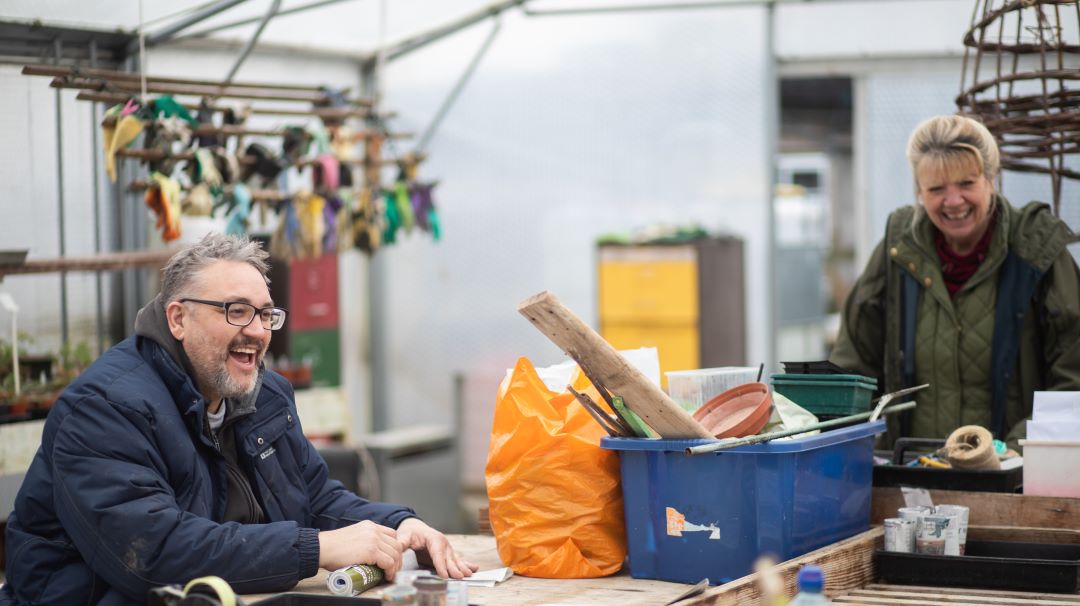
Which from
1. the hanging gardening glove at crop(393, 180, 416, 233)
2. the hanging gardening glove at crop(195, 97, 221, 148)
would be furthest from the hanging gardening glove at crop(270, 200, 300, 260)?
the hanging gardening glove at crop(393, 180, 416, 233)

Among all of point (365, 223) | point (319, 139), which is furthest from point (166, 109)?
point (365, 223)

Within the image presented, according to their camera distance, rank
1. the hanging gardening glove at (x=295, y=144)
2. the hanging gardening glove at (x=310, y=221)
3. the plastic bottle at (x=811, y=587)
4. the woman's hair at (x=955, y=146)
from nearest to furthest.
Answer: the plastic bottle at (x=811, y=587)
the woman's hair at (x=955, y=146)
the hanging gardening glove at (x=295, y=144)
the hanging gardening glove at (x=310, y=221)

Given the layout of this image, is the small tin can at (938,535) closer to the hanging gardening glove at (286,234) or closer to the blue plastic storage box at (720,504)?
the blue plastic storage box at (720,504)

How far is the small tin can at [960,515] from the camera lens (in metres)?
2.54

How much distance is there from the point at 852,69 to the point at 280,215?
9.84ft

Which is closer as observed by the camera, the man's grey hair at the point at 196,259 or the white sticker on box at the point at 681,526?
the white sticker on box at the point at 681,526

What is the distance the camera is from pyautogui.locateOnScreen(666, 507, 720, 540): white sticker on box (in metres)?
2.36

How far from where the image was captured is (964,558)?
2457 mm

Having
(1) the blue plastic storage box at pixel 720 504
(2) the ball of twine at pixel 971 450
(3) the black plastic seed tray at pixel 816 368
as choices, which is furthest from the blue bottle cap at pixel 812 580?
(2) the ball of twine at pixel 971 450

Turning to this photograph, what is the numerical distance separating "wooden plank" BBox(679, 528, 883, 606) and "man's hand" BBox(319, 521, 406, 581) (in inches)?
24.4

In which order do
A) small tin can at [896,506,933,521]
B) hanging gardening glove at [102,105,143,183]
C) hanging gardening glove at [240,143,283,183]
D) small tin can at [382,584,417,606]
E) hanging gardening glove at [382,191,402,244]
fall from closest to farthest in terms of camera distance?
small tin can at [382,584,417,606]
small tin can at [896,506,933,521]
hanging gardening glove at [102,105,143,183]
hanging gardening glove at [240,143,283,183]
hanging gardening glove at [382,191,402,244]

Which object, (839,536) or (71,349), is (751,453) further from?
(71,349)

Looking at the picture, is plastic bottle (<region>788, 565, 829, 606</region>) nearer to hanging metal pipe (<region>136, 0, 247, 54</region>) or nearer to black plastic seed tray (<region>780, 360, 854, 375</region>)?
black plastic seed tray (<region>780, 360, 854, 375</region>)

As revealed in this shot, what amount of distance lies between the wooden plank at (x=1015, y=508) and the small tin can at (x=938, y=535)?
→ 0.69 ft
